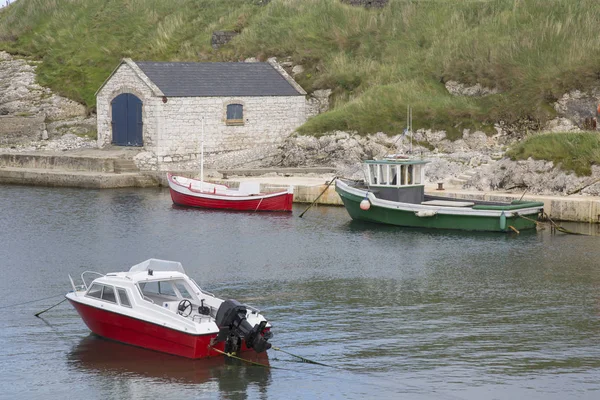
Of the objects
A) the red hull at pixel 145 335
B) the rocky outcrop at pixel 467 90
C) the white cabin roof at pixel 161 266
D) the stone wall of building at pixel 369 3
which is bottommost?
the red hull at pixel 145 335

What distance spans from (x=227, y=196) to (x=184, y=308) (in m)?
19.0

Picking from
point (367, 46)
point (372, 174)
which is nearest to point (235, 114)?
point (367, 46)

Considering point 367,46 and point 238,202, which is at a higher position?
point 367,46

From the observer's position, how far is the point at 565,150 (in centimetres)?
3866

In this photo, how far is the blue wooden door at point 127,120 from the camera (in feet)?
156

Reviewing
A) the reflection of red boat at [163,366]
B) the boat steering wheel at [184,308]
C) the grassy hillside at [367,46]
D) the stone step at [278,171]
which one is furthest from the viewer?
the grassy hillside at [367,46]

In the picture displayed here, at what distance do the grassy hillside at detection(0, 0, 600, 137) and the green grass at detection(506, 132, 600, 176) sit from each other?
555 cm

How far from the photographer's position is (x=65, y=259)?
2989 centimetres

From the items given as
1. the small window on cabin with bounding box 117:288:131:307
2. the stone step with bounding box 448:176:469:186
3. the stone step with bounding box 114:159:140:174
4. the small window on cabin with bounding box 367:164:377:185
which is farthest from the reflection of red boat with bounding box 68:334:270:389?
the stone step with bounding box 114:159:140:174

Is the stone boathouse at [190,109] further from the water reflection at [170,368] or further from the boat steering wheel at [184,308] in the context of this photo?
the water reflection at [170,368]

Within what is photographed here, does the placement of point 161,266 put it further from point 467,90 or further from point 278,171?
point 467,90

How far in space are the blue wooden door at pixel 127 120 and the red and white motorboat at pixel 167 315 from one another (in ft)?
85.6

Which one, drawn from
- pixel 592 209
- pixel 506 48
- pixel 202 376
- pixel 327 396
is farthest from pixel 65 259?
pixel 506 48

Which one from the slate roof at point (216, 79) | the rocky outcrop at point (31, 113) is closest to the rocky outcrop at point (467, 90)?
the slate roof at point (216, 79)
